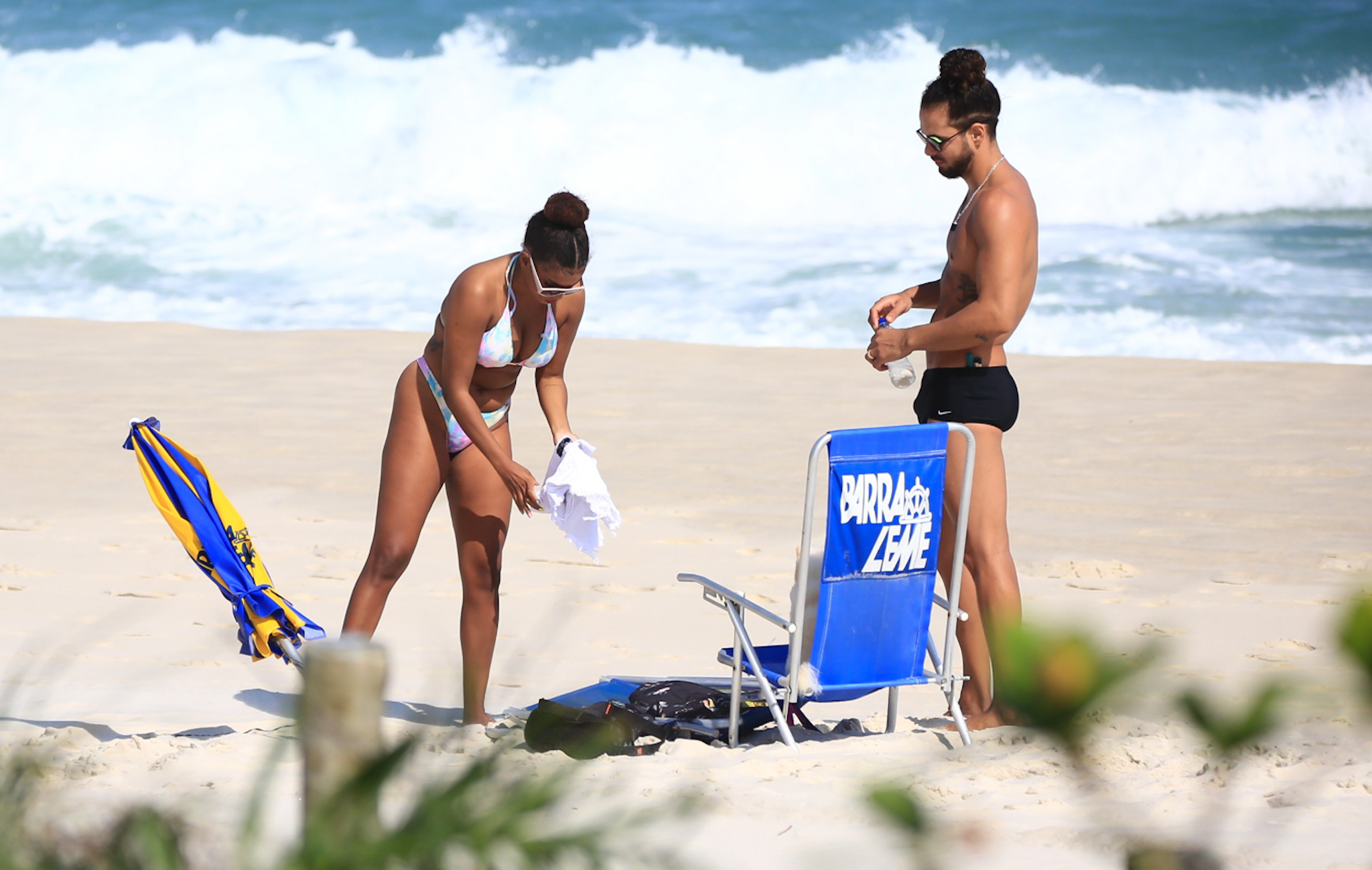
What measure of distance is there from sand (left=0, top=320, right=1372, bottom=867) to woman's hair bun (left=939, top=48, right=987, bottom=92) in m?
1.69

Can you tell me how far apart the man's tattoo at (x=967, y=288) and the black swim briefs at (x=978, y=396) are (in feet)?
0.65

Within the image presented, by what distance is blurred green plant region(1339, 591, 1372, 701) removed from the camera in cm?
79

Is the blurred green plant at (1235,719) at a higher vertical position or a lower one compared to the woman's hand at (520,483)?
higher

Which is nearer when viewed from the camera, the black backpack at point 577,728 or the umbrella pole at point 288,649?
Answer: the black backpack at point 577,728

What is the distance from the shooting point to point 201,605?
5.79 metres

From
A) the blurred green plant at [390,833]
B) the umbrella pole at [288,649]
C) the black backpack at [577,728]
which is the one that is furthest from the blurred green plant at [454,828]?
the umbrella pole at [288,649]

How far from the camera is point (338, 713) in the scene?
4.87ft

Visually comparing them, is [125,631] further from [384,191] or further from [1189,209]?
[1189,209]

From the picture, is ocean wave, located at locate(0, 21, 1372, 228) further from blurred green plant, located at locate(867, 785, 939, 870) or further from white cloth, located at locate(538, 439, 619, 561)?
blurred green plant, located at locate(867, 785, 939, 870)

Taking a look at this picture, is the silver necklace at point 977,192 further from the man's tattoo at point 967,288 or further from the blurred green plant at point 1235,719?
the blurred green plant at point 1235,719

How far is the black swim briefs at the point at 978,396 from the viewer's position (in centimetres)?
416

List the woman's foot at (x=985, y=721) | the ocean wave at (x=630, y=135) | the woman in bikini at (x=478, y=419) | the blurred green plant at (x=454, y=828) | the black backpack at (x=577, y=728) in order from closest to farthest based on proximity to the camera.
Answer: the blurred green plant at (x=454, y=828), the black backpack at (x=577, y=728), the woman in bikini at (x=478, y=419), the woman's foot at (x=985, y=721), the ocean wave at (x=630, y=135)

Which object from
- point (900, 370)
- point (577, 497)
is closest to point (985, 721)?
point (900, 370)

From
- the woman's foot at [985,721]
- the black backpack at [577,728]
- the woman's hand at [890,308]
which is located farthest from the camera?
the woman's hand at [890,308]
